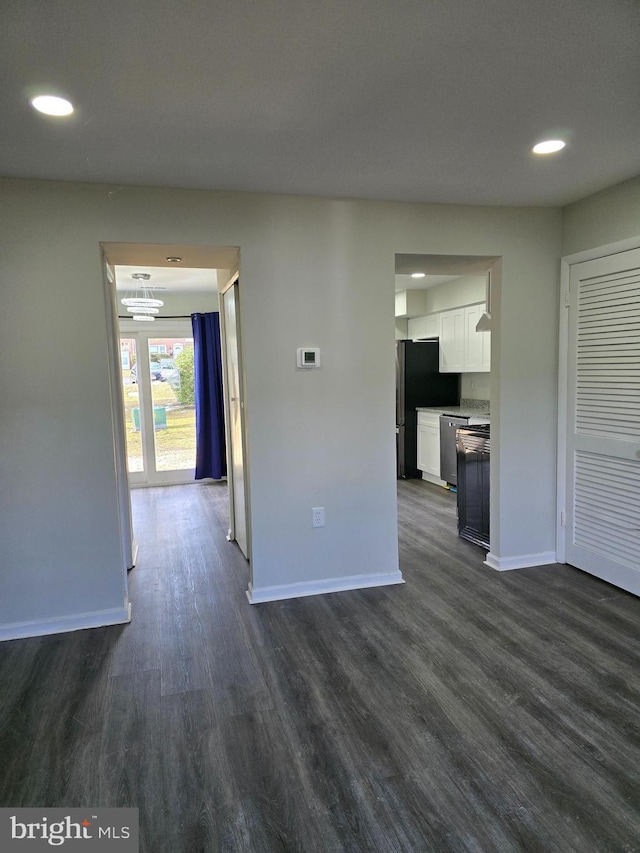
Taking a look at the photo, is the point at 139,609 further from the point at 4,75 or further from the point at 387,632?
the point at 4,75

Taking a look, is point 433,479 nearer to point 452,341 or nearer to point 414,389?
point 414,389

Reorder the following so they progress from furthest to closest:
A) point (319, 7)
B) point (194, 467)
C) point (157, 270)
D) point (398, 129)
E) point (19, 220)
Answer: point (194, 467), point (157, 270), point (19, 220), point (398, 129), point (319, 7)

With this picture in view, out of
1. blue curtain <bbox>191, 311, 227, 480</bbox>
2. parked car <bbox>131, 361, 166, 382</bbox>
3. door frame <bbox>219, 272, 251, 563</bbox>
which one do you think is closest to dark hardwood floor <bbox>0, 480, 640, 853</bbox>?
door frame <bbox>219, 272, 251, 563</bbox>

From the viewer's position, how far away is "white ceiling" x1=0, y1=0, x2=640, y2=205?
150 centimetres

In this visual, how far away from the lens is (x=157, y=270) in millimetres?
5168

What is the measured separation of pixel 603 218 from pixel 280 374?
223 cm

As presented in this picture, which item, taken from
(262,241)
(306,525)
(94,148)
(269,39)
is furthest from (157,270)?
(269,39)

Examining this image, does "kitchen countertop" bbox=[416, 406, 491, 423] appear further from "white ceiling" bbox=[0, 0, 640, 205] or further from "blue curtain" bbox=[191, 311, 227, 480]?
"white ceiling" bbox=[0, 0, 640, 205]

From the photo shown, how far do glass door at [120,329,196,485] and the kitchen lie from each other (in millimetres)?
2872

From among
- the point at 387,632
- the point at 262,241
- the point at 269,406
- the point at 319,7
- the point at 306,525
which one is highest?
the point at 319,7

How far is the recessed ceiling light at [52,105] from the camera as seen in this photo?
1886 millimetres

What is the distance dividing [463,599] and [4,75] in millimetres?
3344

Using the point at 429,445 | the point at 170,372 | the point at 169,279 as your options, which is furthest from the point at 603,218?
the point at 170,372

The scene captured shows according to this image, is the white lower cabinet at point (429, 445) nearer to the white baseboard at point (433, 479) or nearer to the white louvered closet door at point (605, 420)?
the white baseboard at point (433, 479)
